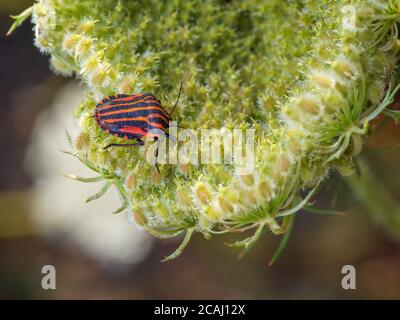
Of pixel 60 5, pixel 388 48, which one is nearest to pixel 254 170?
pixel 388 48

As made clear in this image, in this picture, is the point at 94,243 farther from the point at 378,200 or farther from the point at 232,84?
the point at 232,84

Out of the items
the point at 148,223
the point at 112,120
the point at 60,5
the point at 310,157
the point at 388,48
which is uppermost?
the point at 60,5

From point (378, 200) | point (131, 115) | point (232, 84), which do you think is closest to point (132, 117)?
point (131, 115)

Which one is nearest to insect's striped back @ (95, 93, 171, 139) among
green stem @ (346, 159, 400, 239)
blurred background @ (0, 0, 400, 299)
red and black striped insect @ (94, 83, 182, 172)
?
red and black striped insect @ (94, 83, 182, 172)

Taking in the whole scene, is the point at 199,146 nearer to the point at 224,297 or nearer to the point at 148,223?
the point at 148,223

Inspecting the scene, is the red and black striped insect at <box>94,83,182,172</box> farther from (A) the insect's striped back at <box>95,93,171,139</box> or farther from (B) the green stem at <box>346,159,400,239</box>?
(B) the green stem at <box>346,159,400,239</box>

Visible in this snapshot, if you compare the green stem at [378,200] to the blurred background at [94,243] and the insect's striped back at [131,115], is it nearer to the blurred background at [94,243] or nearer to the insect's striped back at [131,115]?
the blurred background at [94,243]
